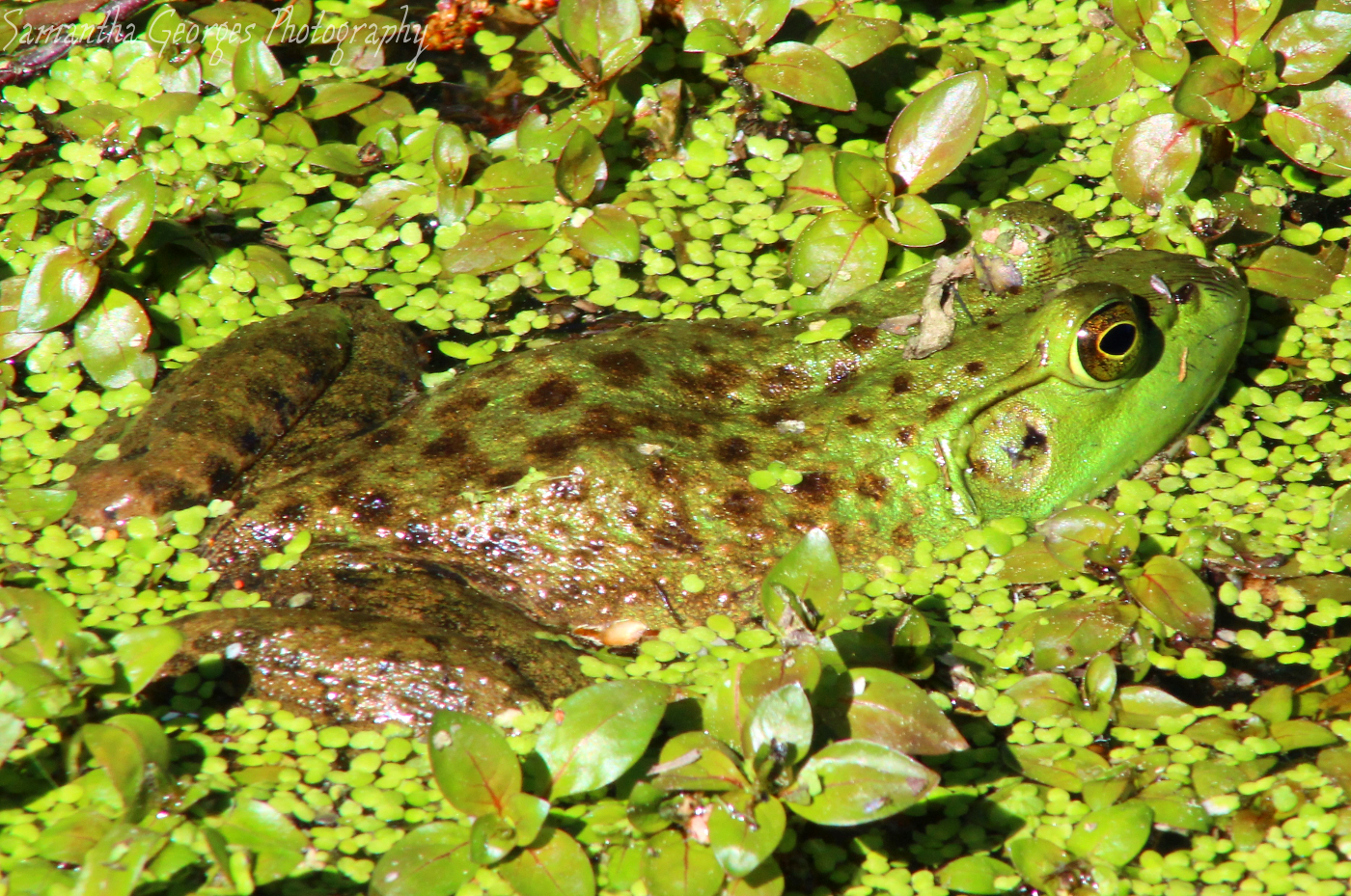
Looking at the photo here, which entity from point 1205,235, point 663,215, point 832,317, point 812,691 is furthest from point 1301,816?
point 663,215

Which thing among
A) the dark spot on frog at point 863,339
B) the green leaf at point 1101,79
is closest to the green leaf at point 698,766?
the dark spot on frog at point 863,339

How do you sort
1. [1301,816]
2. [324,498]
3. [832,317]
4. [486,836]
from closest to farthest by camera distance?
[486,836], [1301,816], [324,498], [832,317]

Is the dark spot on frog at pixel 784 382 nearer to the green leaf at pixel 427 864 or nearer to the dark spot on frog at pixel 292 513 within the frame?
the dark spot on frog at pixel 292 513

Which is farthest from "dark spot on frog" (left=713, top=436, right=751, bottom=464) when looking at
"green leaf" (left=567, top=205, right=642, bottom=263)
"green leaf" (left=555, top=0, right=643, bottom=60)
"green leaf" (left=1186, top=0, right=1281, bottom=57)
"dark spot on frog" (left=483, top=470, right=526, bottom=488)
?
"green leaf" (left=1186, top=0, right=1281, bottom=57)

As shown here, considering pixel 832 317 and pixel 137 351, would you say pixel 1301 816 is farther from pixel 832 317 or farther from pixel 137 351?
pixel 137 351

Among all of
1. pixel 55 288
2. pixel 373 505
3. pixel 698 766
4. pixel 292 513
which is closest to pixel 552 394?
pixel 373 505

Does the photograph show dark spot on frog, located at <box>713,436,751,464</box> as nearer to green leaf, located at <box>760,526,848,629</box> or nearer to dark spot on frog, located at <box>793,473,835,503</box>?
dark spot on frog, located at <box>793,473,835,503</box>

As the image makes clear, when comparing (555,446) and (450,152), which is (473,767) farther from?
(450,152)
